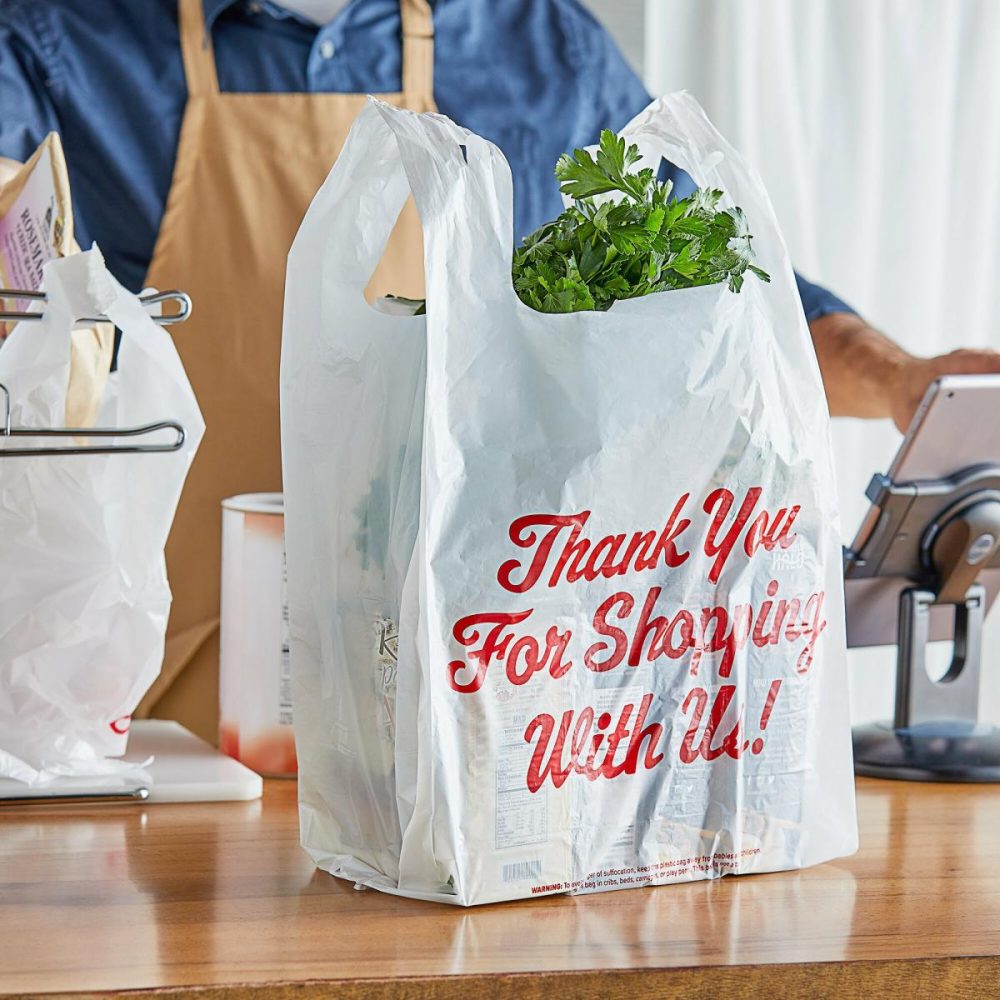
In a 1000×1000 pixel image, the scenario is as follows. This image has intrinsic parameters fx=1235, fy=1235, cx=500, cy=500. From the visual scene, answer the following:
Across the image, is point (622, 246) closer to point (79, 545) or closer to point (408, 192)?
point (408, 192)

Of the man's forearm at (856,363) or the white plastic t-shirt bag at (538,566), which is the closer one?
the white plastic t-shirt bag at (538,566)

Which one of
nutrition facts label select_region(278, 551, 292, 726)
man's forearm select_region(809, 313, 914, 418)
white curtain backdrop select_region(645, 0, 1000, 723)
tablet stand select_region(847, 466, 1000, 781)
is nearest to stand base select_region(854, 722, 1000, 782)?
tablet stand select_region(847, 466, 1000, 781)

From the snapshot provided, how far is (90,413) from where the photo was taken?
2.55 feet

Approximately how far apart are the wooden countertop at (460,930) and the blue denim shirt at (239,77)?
69 centimetres

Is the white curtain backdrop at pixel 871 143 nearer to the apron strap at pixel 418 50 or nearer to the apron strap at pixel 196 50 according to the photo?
the apron strap at pixel 418 50

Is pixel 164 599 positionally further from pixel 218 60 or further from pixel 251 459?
pixel 218 60

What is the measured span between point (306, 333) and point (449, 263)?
0.28 ft

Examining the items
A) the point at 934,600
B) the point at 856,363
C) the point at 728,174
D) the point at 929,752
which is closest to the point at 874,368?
the point at 856,363

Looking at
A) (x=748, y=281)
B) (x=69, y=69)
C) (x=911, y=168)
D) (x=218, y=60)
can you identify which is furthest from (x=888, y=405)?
(x=911, y=168)

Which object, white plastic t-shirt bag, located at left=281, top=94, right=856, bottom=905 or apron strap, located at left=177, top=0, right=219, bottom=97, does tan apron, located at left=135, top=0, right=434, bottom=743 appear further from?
white plastic t-shirt bag, located at left=281, top=94, right=856, bottom=905

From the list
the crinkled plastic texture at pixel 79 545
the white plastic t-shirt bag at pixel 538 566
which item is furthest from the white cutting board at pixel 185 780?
the white plastic t-shirt bag at pixel 538 566

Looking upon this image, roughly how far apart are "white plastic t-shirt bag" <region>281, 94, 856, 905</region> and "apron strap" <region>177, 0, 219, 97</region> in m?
0.75

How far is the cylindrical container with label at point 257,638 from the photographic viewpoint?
0.74m

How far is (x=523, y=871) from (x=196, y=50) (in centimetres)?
96
